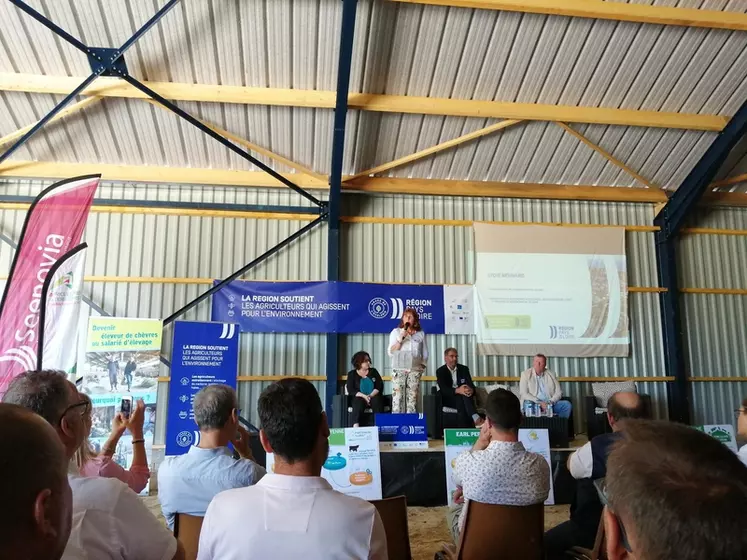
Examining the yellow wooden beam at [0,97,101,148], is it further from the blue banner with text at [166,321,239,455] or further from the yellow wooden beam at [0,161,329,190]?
the blue banner with text at [166,321,239,455]

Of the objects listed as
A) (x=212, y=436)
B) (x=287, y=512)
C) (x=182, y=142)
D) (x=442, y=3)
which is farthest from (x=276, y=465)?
(x=182, y=142)

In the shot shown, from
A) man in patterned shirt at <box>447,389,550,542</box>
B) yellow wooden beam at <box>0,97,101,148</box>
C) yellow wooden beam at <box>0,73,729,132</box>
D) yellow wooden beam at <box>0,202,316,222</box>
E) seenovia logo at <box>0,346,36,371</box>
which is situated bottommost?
man in patterned shirt at <box>447,389,550,542</box>

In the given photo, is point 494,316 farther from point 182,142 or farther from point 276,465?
point 276,465

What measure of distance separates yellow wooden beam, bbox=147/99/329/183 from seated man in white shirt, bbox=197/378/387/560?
6354 mm

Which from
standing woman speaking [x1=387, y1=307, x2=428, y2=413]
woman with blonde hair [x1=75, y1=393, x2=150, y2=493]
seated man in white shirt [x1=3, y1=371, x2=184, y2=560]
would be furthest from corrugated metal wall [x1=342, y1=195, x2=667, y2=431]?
seated man in white shirt [x1=3, y1=371, x2=184, y2=560]

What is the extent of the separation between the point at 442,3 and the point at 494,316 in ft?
13.6

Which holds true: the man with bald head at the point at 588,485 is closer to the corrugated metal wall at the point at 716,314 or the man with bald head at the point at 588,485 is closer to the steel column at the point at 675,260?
the steel column at the point at 675,260

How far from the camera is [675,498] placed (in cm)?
63

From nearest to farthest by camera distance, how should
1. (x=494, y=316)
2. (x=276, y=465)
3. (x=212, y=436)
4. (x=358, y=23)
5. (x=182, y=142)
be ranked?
(x=276, y=465)
(x=212, y=436)
(x=358, y=23)
(x=182, y=142)
(x=494, y=316)

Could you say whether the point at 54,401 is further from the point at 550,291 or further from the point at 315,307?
the point at 550,291

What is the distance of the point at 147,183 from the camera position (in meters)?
7.73

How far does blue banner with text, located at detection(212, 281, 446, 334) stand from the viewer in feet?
24.7

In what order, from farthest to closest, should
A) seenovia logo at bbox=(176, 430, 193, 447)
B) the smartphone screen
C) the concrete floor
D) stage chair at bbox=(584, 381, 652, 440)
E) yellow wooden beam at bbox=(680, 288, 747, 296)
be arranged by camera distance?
yellow wooden beam at bbox=(680, 288, 747, 296) → stage chair at bbox=(584, 381, 652, 440) → seenovia logo at bbox=(176, 430, 193, 447) → the concrete floor → the smartphone screen

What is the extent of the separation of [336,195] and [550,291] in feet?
11.0
